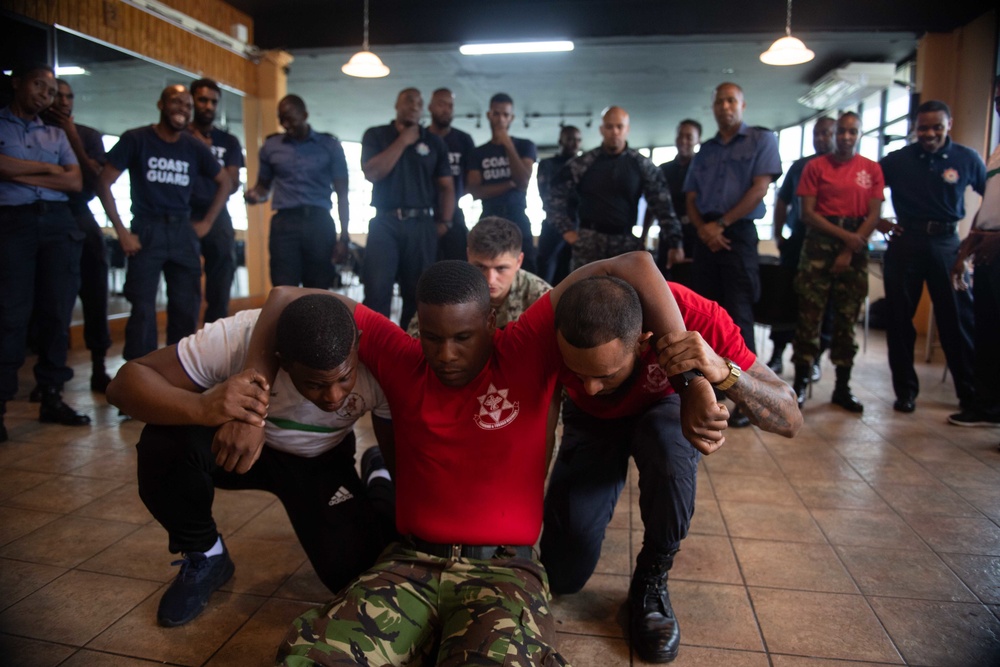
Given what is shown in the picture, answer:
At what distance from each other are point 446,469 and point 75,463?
1993 millimetres

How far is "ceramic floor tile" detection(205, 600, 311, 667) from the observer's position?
1516 millimetres

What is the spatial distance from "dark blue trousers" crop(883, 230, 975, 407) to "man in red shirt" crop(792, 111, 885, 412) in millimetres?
174

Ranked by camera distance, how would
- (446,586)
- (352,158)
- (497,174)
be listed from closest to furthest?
(446,586), (497,174), (352,158)

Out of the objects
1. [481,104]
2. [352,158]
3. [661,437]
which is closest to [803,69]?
[481,104]

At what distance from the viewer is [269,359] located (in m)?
1.59

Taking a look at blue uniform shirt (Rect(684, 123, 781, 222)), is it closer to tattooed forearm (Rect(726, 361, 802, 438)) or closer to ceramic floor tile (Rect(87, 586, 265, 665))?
tattooed forearm (Rect(726, 361, 802, 438))

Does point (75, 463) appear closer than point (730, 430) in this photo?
Yes

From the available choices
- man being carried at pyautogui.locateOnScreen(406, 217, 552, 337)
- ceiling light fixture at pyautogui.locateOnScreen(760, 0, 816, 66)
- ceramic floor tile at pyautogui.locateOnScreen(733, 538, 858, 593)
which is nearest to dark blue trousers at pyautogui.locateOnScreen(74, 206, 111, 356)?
man being carried at pyautogui.locateOnScreen(406, 217, 552, 337)

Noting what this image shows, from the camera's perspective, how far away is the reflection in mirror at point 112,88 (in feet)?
16.4

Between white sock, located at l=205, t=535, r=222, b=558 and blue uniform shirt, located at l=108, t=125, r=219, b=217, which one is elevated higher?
blue uniform shirt, located at l=108, t=125, r=219, b=217

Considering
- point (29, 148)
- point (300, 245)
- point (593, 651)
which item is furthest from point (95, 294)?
point (593, 651)

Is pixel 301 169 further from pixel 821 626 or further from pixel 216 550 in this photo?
pixel 821 626

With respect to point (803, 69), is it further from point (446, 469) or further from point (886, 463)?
point (446, 469)

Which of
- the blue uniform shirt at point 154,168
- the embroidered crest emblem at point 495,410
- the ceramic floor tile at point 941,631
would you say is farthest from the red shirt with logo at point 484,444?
the blue uniform shirt at point 154,168
